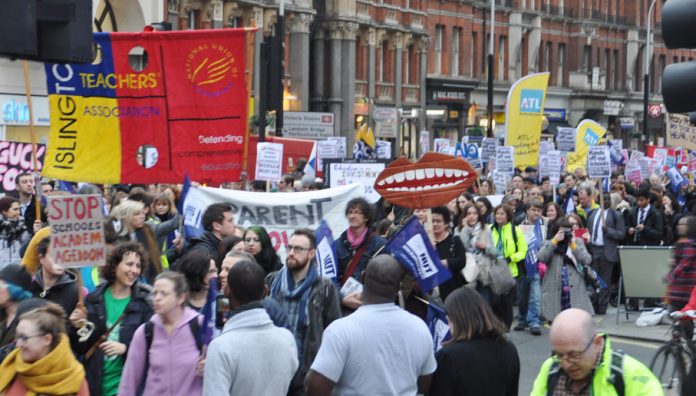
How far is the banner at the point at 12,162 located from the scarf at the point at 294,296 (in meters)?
10.5

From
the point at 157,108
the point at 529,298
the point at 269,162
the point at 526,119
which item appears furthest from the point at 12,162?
the point at 526,119

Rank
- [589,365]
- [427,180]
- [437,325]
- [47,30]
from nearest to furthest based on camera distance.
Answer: [589,365] → [47,30] → [437,325] → [427,180]

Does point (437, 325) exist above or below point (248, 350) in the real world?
below

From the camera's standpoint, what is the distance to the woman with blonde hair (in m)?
6.94

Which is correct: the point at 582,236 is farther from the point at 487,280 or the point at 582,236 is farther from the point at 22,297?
the point at 22,297

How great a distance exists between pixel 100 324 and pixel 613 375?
328 centimetres

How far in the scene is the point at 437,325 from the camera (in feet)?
32.8

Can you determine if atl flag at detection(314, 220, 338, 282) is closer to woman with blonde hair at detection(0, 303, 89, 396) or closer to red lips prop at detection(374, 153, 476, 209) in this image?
red lips prop at detection(374, 153, 476, 209)

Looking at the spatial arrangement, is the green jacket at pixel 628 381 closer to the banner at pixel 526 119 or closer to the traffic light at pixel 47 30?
the traffic light at pixel 47 30

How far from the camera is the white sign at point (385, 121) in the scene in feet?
168

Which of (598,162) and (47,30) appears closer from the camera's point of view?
(47,30)

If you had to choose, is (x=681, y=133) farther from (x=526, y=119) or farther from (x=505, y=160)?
(x=505, y=160)

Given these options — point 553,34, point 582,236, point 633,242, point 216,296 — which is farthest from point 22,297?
point 553,34

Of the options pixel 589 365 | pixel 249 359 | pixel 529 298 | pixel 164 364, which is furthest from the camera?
pixel 529 298
